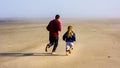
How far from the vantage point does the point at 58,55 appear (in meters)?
17.5

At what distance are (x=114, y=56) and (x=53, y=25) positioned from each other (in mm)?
2807

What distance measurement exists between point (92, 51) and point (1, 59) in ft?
14.1

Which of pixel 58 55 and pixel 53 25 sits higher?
pixel 53 25

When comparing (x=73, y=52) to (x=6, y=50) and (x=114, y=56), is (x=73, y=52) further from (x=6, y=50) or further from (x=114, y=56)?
(x=6, y=50)

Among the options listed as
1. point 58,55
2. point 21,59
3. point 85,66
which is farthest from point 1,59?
point 85,66

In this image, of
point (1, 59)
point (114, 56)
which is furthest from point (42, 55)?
point (114, 56)

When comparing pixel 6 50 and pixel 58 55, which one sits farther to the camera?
pixel 6 50

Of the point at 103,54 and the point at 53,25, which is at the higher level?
the point at 53,25

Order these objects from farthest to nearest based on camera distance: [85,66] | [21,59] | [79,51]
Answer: [79,51], [21,59], [85,66]

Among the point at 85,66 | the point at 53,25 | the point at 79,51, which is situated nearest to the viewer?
the point at 85,66

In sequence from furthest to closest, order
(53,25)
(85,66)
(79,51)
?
(79,51)
(53,25)
(85,66)

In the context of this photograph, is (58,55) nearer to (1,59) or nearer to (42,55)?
(42,55)

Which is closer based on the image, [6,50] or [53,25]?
[53,25]

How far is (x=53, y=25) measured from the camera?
1769 centimetres
